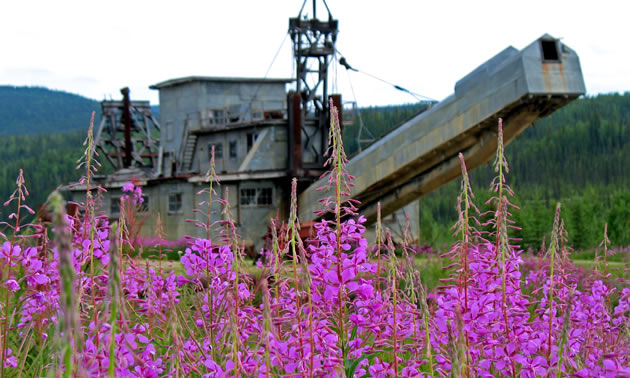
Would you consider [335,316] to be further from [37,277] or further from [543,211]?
[543,211]

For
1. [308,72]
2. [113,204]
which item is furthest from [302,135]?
[113,204]

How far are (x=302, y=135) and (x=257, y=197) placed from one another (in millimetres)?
2711

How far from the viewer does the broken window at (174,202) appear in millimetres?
25453

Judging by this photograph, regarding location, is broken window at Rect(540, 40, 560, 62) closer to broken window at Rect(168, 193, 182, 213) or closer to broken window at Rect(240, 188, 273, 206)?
broken window at Rect(240, 188, 273, 206)

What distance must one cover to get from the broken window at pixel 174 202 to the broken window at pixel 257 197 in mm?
4107

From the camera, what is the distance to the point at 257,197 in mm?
22203

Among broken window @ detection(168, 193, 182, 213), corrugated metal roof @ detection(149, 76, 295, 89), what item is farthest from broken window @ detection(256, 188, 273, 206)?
corrugated metal roof @ detection(149, 76, 295, 89)

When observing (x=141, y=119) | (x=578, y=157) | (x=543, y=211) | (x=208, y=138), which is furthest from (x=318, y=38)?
(x=578, y=157)

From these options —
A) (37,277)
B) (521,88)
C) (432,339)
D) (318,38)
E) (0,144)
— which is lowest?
(432,339)

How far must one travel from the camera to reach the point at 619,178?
79.6 meters

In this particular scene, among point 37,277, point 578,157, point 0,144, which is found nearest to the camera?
point 37,277

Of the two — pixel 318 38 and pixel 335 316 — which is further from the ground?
pixel 318 38

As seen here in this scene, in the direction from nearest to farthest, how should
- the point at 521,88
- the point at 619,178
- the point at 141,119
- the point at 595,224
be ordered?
the point at 521,88, the point at 595,224, the point at 141,119, the point at 619,178

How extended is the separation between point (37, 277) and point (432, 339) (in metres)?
1.77
